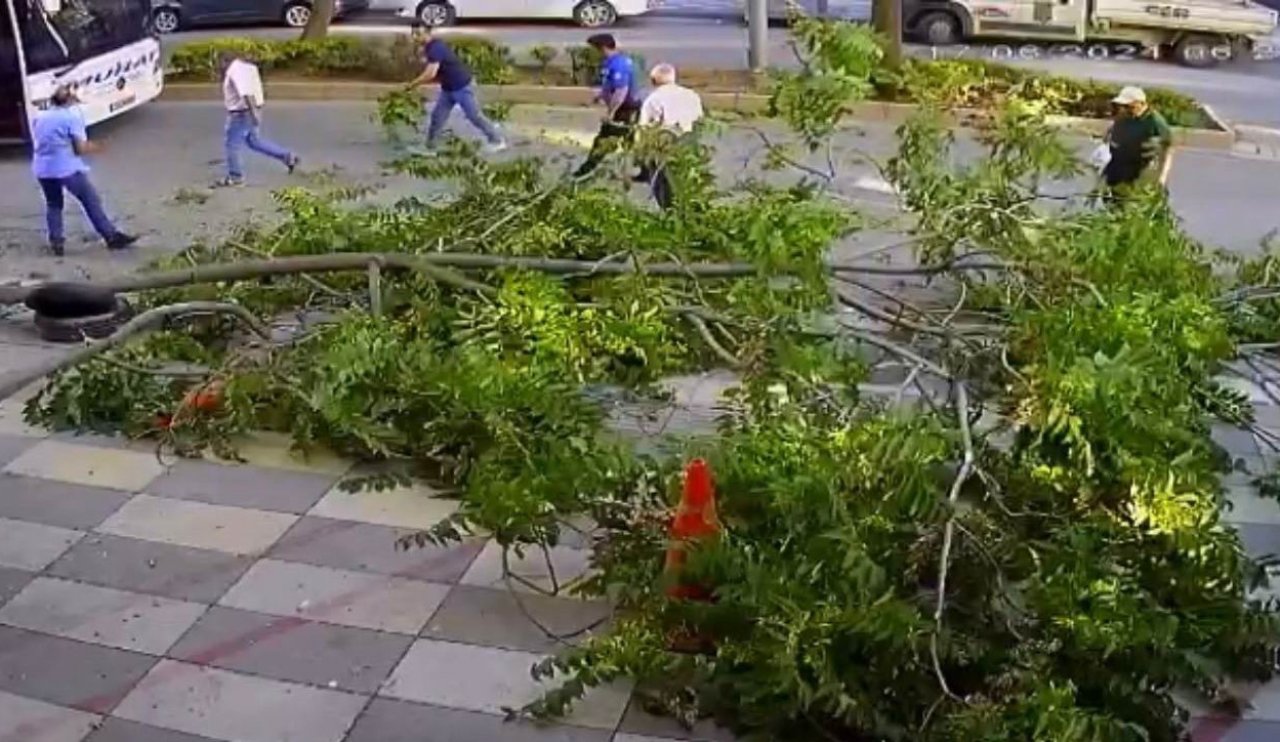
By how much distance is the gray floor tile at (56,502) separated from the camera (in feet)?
23.5

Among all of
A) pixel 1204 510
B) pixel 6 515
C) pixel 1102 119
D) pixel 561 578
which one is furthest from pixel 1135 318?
pixel 1102 119

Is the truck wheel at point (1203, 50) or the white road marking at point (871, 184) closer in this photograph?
the white road marking at point (871, 184)

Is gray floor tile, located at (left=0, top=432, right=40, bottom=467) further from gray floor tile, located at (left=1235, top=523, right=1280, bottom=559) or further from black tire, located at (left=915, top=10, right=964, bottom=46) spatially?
black tire, located at (left=915, top=10, right=964, bottom=46)

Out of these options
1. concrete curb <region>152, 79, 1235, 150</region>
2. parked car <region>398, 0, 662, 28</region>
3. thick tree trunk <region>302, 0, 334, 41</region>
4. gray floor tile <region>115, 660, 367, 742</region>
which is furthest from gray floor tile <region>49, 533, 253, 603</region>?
parked car <region>398, 0, 662, 28</region>

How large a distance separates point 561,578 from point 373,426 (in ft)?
4.52

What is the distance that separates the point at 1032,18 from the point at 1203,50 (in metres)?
2.42

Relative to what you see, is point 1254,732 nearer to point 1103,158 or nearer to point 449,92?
point 1103,158

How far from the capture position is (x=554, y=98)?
18156 millimetres

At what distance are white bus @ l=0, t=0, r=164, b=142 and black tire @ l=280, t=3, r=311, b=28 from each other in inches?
301

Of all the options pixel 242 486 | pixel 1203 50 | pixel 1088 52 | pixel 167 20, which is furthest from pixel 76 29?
pixel 1203 50

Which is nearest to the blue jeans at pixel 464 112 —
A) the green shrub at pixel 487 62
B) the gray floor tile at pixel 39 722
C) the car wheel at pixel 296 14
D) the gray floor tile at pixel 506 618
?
the green shrub at pixel 487 62

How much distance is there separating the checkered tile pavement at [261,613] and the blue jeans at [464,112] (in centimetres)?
791

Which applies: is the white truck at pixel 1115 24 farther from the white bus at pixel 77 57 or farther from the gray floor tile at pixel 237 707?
the gray floor tile at pixel 237 707

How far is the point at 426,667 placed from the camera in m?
5.89
